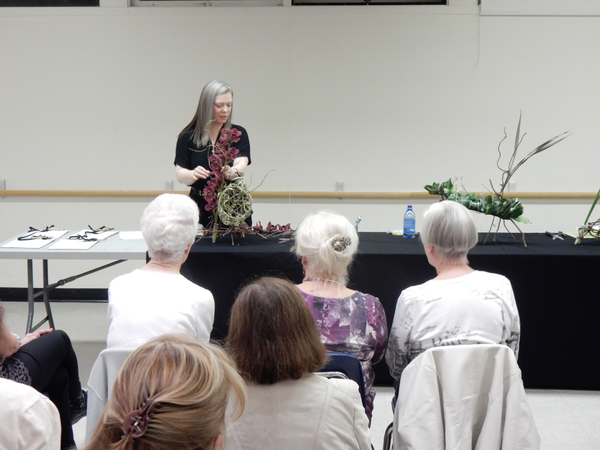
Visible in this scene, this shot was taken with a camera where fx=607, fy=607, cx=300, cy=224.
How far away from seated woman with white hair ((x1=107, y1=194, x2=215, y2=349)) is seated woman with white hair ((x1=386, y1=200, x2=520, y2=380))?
67 cm

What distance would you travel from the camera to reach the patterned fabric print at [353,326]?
6.21 feet

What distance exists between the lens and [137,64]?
4.76m

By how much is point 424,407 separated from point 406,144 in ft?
11.1

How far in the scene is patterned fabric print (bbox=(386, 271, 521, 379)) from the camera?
196 cm

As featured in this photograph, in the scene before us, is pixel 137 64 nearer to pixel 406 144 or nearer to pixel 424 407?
pixel 406 144

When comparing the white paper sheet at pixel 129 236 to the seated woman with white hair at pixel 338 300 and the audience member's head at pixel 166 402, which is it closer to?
the seated woman with white hair at pixel 338 300

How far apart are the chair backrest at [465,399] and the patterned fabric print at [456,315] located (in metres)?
0.21

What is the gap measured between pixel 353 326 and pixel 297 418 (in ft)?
1.97

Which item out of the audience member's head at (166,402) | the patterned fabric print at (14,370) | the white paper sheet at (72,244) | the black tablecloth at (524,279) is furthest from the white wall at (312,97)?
the audience member's head at (166,402)

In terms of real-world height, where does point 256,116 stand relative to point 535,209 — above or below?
above

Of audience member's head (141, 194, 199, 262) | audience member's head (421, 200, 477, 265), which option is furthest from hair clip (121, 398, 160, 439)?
audience member's head (421, 200, 477, 265)

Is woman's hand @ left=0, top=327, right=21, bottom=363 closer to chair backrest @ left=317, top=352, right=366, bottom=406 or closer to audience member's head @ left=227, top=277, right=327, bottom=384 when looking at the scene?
audience member's head @ left=227, top=277, right=327, bottom=384

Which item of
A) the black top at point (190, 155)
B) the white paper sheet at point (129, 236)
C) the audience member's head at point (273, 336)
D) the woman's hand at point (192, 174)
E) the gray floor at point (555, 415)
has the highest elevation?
the black top at point (190, 155)

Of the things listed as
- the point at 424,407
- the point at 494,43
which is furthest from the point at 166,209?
the point at 494,43
